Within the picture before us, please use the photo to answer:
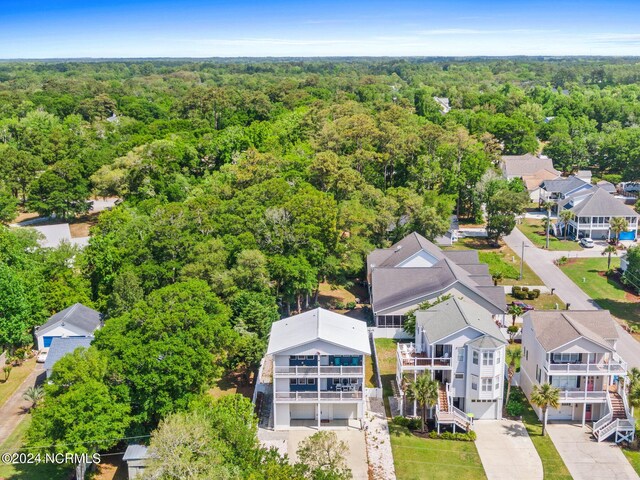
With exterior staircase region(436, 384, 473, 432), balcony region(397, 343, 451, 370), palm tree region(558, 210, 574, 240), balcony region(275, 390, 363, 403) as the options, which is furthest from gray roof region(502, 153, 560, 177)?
balcony region(275, 390, 363, 403)

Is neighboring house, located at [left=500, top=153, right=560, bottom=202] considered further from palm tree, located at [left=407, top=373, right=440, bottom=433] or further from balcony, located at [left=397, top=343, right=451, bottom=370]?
palm tree, located at [left=407, top=373, right=440, bottom=433]

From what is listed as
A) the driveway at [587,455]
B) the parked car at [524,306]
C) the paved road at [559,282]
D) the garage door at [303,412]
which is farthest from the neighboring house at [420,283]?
the driveway at [587,455]

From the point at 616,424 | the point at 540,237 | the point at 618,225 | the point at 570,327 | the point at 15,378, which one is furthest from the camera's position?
the point at 540,237

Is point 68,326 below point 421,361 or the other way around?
below

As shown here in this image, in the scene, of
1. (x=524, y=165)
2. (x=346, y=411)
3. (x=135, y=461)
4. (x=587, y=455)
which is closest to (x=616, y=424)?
(x=587, y=455)

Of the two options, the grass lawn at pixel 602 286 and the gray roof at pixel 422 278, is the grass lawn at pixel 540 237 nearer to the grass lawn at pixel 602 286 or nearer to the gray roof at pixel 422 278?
the grass lawn at pixel 602 286

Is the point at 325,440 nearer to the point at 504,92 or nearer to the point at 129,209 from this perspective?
the point at 129,209

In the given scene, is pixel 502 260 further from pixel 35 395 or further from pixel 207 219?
pixel 35 395

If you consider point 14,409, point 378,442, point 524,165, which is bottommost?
point 378,442
